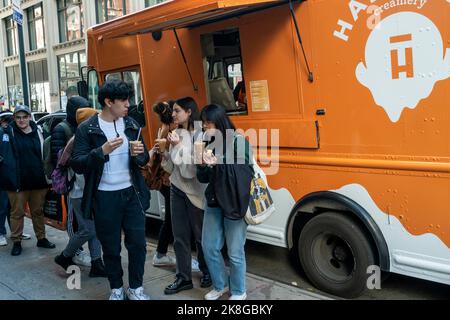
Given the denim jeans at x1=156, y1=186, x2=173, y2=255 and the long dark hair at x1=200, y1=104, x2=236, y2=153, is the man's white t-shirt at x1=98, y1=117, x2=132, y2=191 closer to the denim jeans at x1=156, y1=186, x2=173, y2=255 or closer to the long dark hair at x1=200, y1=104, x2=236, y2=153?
the long dark hair at x1=200, y1=104, x2=236, y2=153

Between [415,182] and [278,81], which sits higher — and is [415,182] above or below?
below

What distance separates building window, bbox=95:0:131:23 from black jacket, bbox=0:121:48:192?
1593 cm

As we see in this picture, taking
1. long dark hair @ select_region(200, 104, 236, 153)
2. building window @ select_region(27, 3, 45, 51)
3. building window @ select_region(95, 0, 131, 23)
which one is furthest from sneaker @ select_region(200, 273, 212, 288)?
building window @ select_region(27, 3, 45, 51)

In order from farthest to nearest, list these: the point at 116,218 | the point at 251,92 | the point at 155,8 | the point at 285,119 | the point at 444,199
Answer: the point at 155,8
the point at 251,92
the point at 285,119
the point at 116,218
the point at 444,199

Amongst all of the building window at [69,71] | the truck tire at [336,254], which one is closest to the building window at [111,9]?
the building window at [69,71]

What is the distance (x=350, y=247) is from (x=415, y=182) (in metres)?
0.78

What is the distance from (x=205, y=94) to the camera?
16.6 ft

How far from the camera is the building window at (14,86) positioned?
108 ft

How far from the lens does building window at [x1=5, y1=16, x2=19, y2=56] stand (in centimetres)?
3356

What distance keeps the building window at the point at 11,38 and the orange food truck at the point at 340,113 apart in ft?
106

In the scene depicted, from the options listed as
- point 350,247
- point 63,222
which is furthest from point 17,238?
point 350,247

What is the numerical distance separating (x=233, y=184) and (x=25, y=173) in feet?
10.3
